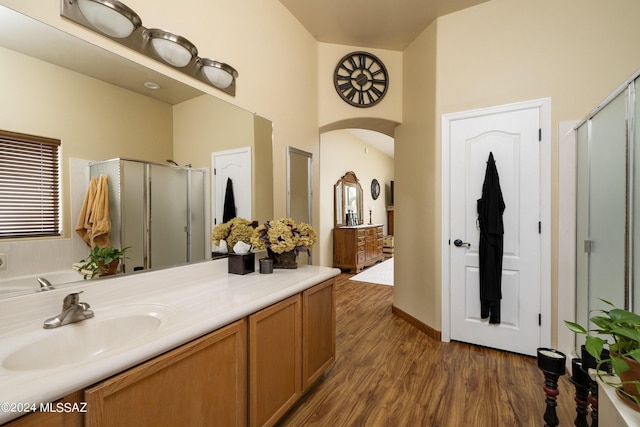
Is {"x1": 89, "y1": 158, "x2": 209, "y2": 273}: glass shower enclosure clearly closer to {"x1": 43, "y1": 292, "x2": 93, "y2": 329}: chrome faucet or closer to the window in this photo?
the window

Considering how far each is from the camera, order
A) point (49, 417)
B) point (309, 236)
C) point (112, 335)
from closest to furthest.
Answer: point (49, 417), point (112, 335), point (309, 236)

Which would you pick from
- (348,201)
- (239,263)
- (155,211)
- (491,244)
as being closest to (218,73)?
(155,211)

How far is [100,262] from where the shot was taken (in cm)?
128

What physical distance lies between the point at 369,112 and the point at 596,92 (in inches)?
76.9

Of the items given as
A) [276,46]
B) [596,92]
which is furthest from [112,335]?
[596,92]

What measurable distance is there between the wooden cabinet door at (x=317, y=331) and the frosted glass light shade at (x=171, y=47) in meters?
1.51

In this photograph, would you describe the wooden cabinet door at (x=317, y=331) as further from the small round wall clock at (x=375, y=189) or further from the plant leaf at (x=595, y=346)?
the small round wall clock at (x=375, y=189)

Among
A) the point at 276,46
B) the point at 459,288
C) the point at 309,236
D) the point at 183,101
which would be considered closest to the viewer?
the point at 183,101

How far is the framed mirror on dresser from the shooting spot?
5.60 metres

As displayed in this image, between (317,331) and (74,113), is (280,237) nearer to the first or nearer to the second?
(317,331)

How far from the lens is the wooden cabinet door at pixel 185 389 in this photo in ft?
2.66

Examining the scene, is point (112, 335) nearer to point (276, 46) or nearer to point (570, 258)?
point (276, 46)

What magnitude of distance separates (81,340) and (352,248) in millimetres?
4800

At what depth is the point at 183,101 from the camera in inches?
65.6
